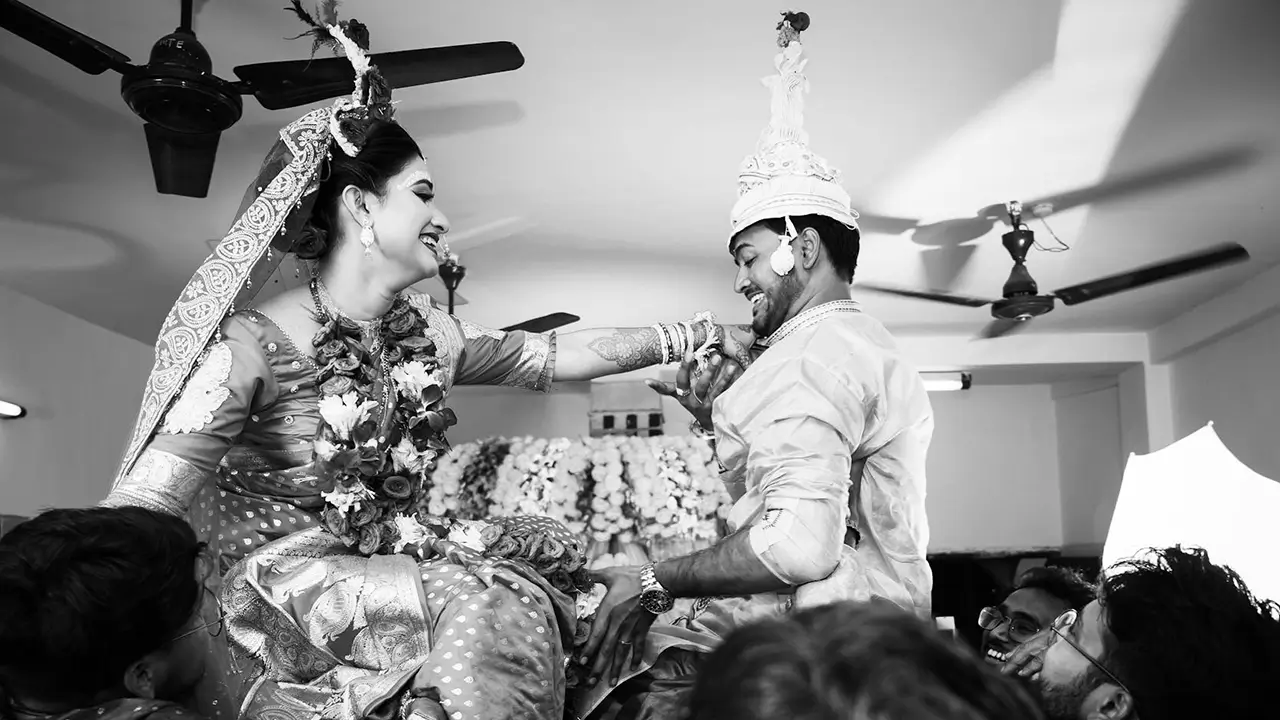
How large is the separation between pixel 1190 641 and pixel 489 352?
1672 mm

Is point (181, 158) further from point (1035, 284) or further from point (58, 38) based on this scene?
point (1035, 284)

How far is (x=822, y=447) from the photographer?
2021 mm

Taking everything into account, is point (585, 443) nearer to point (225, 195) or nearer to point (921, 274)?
point (225, 195)

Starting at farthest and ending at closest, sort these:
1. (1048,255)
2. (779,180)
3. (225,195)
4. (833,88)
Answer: (1048,255), (225,195), (833,88), (779,180)

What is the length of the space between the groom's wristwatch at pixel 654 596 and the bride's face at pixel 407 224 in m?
0.82

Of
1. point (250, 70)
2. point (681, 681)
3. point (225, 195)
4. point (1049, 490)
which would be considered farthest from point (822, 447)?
point (1049, 490)

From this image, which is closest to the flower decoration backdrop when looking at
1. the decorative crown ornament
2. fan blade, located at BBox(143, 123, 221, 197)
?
fan blade, located at BBox(143, 123, 221, 197)

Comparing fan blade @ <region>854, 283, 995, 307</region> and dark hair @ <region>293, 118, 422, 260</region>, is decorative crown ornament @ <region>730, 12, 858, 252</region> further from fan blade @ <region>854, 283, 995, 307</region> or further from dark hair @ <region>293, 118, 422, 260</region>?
fan blade @ <region>854, 283, 995, 307</region>

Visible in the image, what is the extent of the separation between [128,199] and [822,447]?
19.4ft

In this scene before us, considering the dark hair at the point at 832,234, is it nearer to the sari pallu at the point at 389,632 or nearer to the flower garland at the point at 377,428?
the flower garland at the point at 377,428

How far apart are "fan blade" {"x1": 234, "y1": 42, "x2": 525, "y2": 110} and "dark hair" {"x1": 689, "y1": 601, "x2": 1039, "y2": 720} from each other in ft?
11.0

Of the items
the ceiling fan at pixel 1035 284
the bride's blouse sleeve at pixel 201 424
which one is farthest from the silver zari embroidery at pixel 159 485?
the ceiling fan at pixel 1035 284

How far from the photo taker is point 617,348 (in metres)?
2.71

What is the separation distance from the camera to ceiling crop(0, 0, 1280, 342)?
15.2 feet
